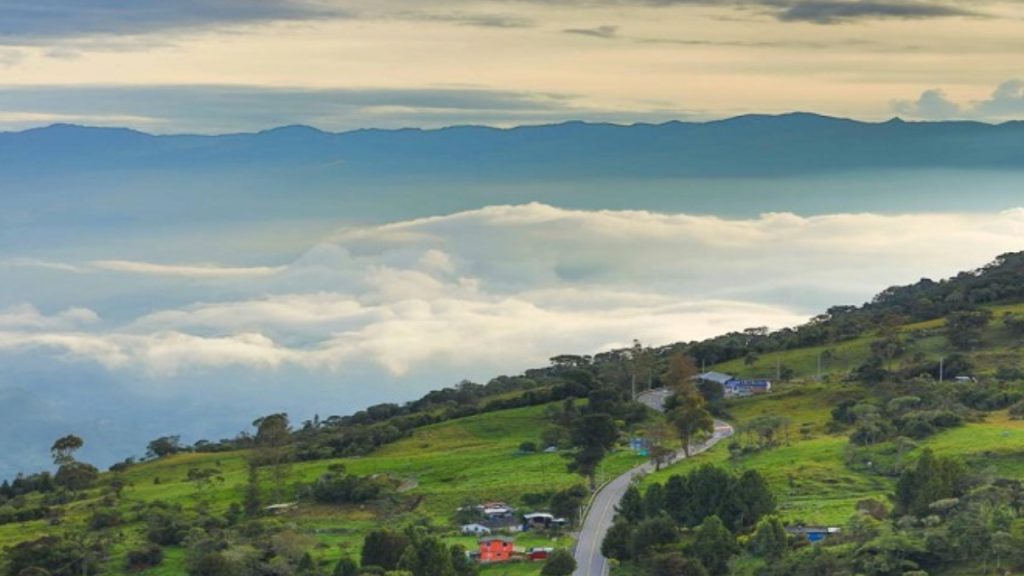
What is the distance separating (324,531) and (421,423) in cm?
3423

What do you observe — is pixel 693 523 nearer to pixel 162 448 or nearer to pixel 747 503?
pixel 747 503

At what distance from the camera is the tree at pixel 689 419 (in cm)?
8388

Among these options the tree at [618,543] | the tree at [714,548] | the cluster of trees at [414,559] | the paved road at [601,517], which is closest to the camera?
the cluster of trees at [414,559]

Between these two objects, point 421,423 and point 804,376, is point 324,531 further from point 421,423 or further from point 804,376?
point 804,376

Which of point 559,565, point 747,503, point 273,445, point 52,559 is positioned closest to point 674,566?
point 559,565

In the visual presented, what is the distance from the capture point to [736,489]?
2645 inches

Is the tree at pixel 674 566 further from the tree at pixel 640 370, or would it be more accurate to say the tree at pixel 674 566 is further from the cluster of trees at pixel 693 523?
the tree at pixel 640 370

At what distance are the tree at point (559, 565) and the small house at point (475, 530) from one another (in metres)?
9.43

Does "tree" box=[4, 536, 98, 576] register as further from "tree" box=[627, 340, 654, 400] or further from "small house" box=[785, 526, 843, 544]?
"tree" box=[627, 340, 654, 400]

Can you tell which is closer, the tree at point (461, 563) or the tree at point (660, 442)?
the tree at point (461, 563)

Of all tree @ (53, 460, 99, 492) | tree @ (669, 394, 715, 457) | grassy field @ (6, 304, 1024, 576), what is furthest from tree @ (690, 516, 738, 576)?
tree @ (53, 460, 99, 492)

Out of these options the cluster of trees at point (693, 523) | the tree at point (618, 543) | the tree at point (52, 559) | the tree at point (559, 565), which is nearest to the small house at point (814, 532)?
the cluster of trees at point (693, 523)

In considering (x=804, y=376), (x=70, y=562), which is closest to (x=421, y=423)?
(x=804, y=376)

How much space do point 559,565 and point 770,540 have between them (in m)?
8.28
